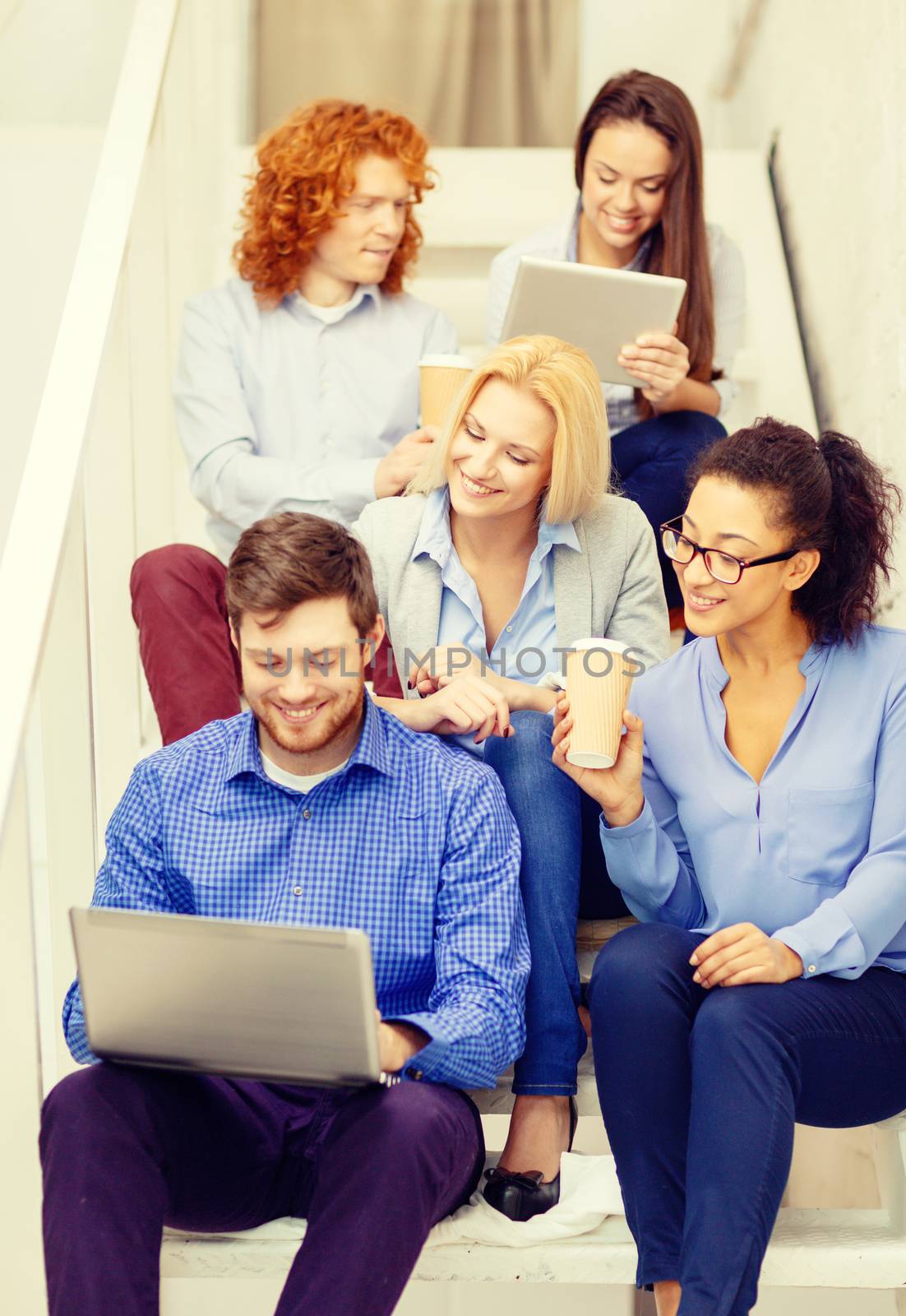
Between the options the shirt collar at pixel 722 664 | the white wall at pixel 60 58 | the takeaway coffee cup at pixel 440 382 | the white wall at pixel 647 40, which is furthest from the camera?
the white wall at pixel 647 40

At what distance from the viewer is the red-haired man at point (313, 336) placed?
2.15m

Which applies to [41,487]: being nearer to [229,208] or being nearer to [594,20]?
[229,208]

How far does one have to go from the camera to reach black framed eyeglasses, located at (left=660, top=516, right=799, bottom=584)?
5.12ft

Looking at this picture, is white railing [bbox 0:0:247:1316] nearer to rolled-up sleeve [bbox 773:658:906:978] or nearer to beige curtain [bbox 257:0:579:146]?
rolled-up sleeve [bbox 773:658:906:978]

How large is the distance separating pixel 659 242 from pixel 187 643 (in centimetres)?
103

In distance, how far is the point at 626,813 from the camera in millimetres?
1553

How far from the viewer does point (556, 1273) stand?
1.47m

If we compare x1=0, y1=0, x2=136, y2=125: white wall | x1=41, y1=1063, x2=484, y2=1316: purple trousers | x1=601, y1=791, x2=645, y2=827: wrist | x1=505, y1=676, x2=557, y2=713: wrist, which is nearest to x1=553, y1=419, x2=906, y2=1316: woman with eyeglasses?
x1=601, y1=791, x2=645, y2=827: wrist

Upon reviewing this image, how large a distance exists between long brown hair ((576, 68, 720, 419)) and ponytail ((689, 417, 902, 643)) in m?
0.67

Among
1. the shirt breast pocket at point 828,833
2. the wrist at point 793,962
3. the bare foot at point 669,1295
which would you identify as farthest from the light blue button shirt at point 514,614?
the bare foot at point 669,1295

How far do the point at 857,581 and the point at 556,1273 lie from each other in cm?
78

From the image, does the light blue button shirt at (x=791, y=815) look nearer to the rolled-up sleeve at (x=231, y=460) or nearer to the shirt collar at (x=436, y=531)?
the shirt collar at (x=436, y=531)

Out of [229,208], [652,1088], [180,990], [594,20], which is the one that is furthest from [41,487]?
[594,20]

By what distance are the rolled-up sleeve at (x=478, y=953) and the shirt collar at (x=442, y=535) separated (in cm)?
36
